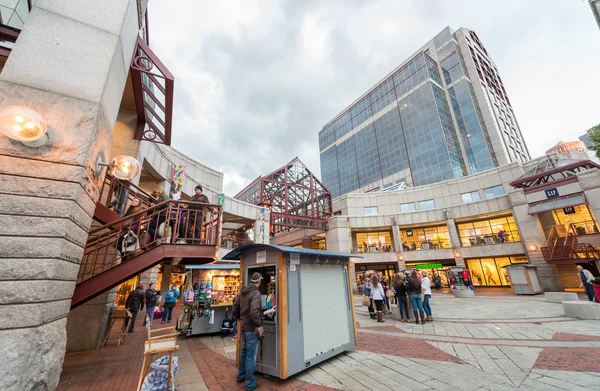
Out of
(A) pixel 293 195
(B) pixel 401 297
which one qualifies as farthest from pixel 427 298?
(A) pixel 293 195

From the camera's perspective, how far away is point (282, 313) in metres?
4.96

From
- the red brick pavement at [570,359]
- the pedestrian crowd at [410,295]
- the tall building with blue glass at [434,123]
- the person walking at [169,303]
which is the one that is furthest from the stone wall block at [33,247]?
the tall building with blue glass at [434,123]

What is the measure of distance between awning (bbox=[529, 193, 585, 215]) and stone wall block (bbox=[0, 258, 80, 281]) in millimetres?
28087

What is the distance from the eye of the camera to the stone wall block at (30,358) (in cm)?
287

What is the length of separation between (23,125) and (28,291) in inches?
91.8

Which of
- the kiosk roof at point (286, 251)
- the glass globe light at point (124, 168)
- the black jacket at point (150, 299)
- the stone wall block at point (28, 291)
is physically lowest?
the black jacket at point (150, 299)

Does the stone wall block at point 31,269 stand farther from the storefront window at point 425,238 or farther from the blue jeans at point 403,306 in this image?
the storefront window at point 425,238

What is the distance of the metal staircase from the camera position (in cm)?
494

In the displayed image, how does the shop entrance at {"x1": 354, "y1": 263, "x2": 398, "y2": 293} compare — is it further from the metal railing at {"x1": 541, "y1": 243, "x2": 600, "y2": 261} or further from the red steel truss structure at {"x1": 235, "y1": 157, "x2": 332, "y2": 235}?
the metal railing at {"x1": 541, "y1": 243, "x2": 600, "y2": 261}

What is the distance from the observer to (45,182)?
3.61 m

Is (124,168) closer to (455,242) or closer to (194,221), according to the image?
(194,221)

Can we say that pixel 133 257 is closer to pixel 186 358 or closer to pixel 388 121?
pixel 186 358

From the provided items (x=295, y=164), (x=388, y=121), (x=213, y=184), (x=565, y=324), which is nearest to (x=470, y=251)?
(x=565, y=324)

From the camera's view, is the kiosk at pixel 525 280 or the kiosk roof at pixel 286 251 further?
the kiosk at pixel 525 280
